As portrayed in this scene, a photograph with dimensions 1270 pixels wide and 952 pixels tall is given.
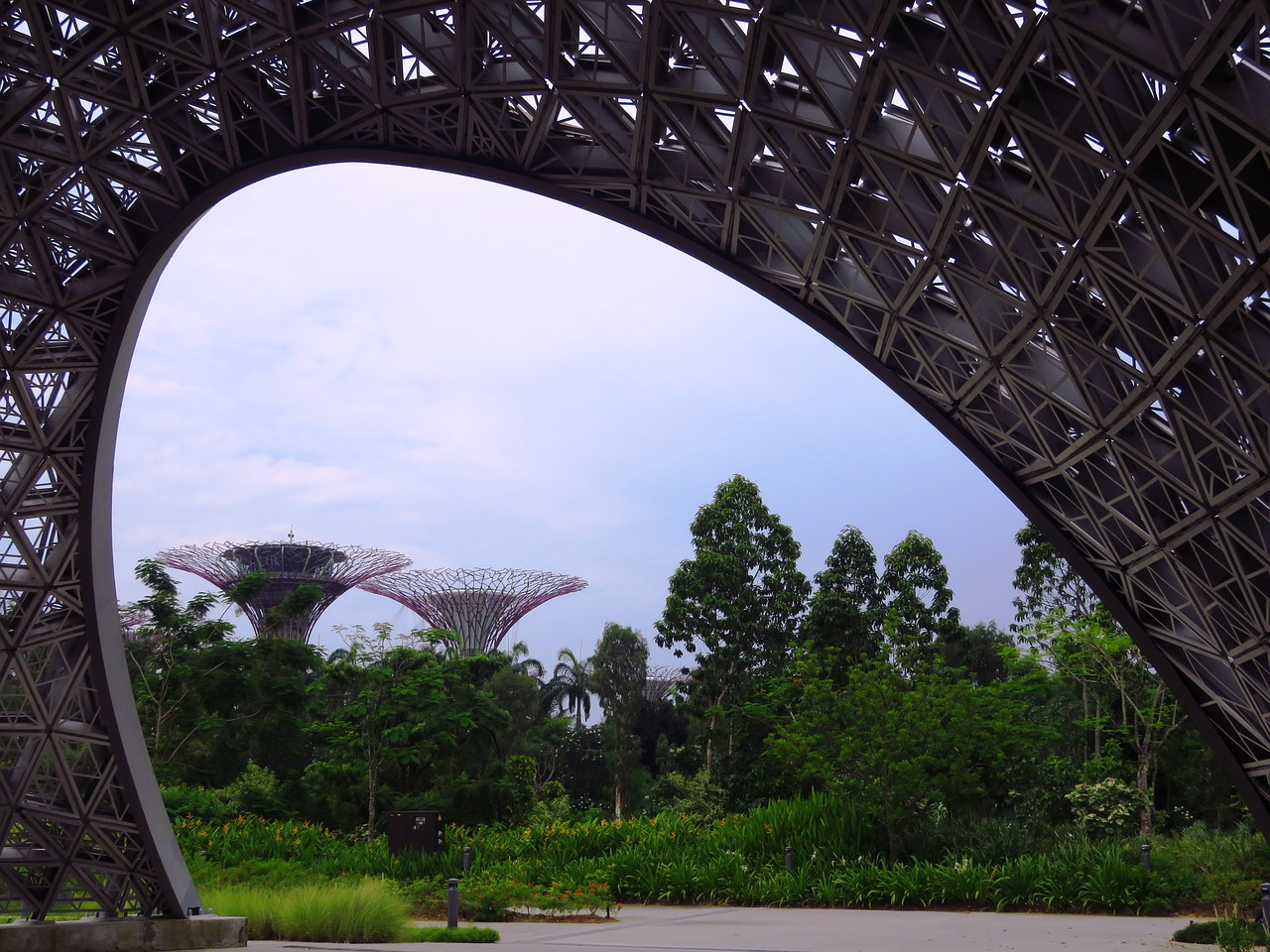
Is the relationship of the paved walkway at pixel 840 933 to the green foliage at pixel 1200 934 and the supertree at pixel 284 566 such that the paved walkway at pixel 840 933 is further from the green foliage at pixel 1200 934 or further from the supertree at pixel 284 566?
the supertree at pixel 284 566

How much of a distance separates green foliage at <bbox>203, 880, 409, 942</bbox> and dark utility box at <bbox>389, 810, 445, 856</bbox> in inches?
357

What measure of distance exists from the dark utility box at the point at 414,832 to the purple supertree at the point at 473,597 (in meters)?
33.2

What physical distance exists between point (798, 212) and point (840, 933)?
41.2ft

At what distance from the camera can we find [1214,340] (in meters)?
12.7

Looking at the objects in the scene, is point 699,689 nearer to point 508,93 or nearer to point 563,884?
point 563,884

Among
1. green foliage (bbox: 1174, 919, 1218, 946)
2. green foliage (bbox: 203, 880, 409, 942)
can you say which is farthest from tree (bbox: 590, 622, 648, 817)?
green foliage (bbox: 1174, 919, 1218, 946)

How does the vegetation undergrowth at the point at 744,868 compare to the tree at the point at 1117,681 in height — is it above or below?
below

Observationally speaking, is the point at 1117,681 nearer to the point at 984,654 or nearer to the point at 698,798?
the point at 698,798

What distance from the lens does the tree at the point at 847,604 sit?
45969mm

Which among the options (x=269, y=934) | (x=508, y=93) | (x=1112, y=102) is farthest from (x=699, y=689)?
(x=1112, y=102)

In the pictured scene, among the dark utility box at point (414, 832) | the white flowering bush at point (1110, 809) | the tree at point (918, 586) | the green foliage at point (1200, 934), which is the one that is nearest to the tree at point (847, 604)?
the tree at point (918, 586)

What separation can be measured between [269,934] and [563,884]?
735 cm

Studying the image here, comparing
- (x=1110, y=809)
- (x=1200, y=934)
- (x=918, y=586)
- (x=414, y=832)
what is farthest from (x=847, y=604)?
(x=1200, y=934)

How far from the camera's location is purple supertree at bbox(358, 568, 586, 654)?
6469 centimetres
